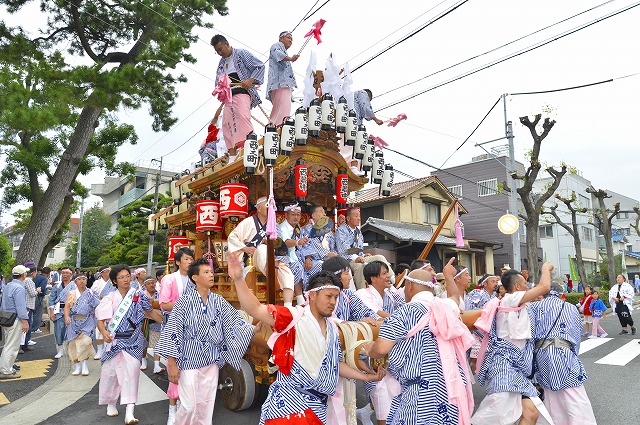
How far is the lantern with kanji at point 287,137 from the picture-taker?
6.11 m

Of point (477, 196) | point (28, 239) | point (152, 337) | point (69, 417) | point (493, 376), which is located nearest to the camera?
point (493, 376)

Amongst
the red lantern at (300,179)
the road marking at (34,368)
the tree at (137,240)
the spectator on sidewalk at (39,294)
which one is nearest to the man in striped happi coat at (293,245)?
the red lantern at (300,179)

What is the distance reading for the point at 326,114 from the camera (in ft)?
21.2

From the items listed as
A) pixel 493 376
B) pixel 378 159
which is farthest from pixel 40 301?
pixel 493 376

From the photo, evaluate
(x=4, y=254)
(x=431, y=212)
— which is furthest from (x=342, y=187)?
(x=4, y=254)

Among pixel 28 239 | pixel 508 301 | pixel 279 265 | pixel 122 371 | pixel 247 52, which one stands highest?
pixel 247 52

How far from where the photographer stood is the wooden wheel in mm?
5336

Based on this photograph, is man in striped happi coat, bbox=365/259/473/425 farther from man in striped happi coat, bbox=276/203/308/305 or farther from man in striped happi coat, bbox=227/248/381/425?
man in striped happi coat, bbox=276/203/308/305

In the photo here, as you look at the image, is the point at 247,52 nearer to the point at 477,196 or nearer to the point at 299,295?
the point at 299,295

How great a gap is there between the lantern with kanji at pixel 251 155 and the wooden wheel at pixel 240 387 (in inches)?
101

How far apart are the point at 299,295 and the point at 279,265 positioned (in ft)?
1.70

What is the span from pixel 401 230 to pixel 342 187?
14942 mm

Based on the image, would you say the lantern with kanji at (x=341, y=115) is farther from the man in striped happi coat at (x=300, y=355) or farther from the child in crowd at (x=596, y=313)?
the child in crowd at (x=596, y=313)

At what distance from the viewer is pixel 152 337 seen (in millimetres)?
11188
